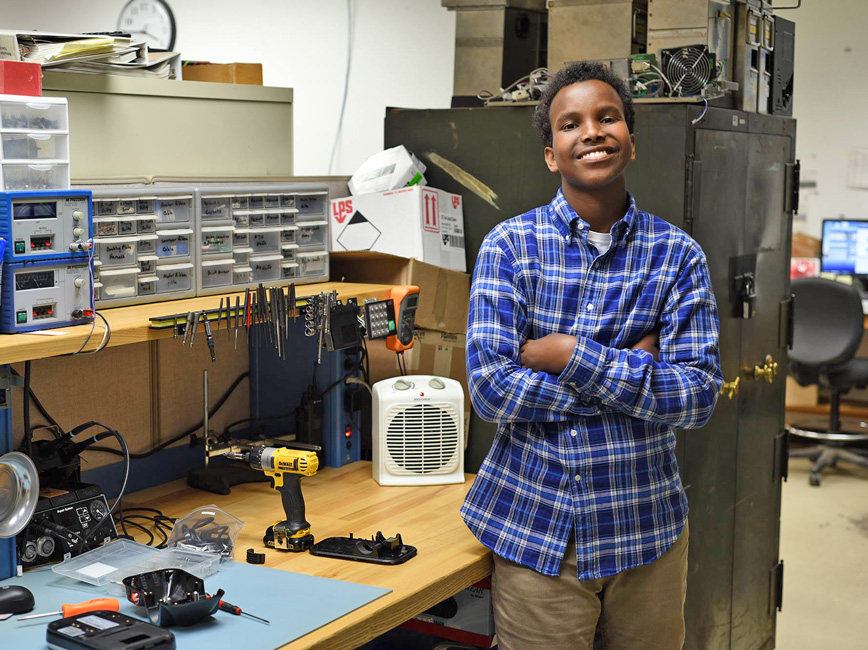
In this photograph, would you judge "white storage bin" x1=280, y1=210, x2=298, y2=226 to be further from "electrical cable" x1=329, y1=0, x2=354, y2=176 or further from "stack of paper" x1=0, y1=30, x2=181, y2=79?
"electrical cable" x1=329, y1=0, x2=354, y2=176

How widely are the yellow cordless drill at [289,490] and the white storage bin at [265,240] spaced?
50 cm

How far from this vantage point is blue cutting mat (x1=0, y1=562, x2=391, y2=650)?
4.87 ft

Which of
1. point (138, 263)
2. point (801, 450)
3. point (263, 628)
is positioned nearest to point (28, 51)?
point (138, 263)

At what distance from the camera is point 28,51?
1.96 metres

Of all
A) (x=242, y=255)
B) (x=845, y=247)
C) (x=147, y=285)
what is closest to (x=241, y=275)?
(x=242, y=255)

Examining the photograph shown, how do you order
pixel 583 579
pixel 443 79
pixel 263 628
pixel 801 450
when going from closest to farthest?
1. pixel 263 628
2. pixel 583 579
3. pixel 443 79
4. pixel 801 450

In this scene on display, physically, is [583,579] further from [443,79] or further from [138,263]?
[443,79]

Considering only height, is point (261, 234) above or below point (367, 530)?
above

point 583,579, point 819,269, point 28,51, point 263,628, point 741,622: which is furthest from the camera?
point 819,269

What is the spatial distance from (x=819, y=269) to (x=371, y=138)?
2.96 metres

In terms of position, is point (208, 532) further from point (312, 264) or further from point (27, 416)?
point (312, 264)

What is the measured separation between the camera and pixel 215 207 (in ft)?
7.20

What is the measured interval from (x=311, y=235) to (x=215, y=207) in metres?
0.29

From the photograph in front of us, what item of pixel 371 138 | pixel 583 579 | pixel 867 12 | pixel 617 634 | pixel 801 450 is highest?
pixel 867 12
